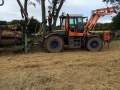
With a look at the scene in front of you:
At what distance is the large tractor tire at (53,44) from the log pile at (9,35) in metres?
1.47

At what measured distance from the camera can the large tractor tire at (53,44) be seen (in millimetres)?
12195

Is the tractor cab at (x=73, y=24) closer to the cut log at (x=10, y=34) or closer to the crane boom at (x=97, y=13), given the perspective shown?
the crane boom at (x=97, y=13)

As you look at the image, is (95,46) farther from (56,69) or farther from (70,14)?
(56,69)

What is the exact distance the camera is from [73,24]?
12500 millimetres

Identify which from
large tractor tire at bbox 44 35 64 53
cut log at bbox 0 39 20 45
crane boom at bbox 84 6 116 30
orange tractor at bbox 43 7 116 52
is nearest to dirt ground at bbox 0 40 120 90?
cut log at bbox 0 39 20 45

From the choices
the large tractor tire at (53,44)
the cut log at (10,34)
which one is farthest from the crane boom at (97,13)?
the cut log at (10,34)

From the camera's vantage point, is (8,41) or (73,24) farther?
(73,24)

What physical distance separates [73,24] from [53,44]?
4.99ft

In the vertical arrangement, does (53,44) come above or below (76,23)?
below

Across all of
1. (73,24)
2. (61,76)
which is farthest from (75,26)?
(61,76)

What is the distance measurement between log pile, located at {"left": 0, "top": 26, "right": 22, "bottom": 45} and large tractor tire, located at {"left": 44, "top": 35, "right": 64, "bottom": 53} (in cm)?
147

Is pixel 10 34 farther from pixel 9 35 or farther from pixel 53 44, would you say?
pixel 53 44

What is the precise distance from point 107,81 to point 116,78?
0.41m

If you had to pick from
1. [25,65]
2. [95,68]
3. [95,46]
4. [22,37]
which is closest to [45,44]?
[22,37]
